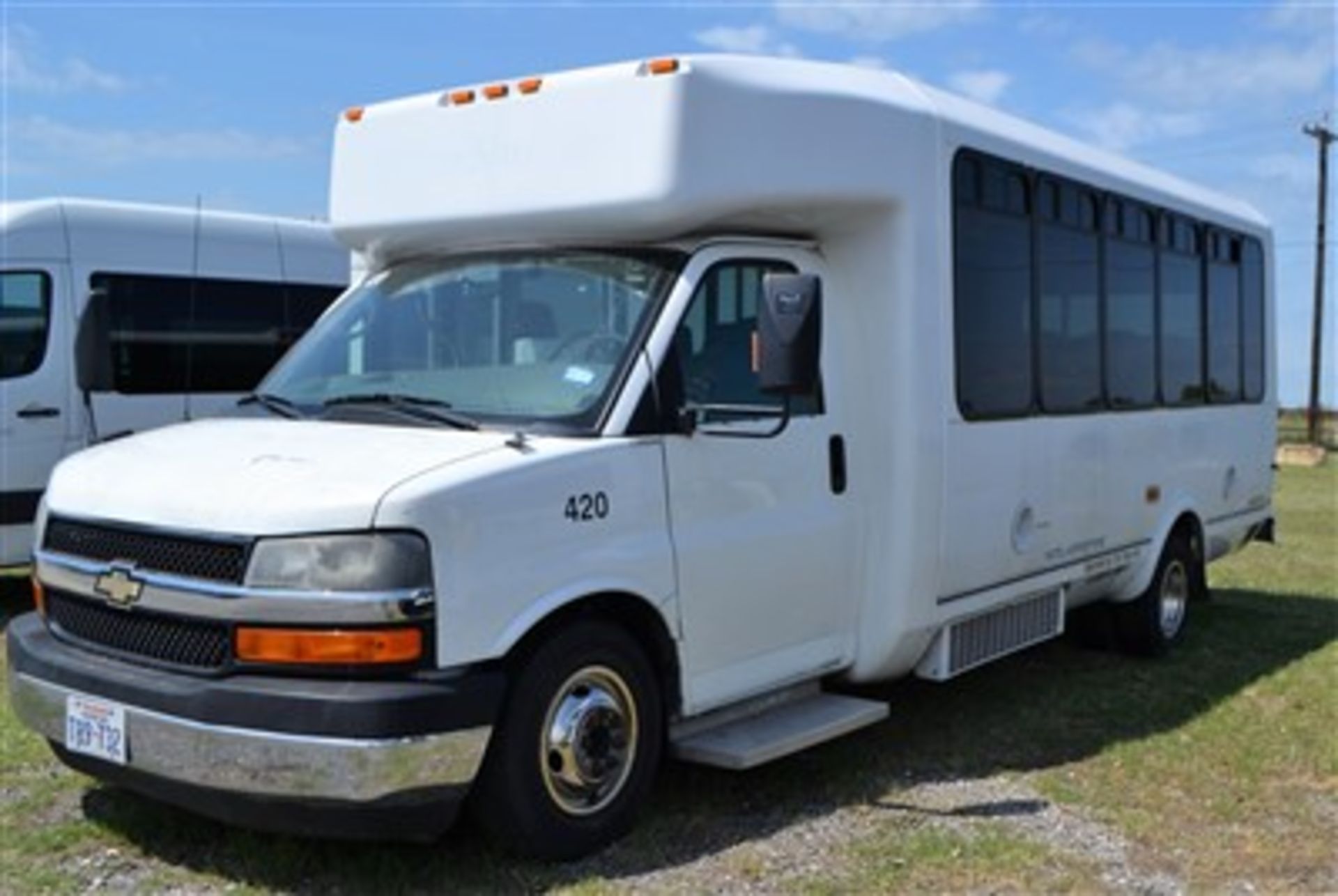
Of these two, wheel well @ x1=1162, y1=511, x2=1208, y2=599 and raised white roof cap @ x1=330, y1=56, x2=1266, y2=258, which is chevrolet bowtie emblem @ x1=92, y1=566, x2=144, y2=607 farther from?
wheel well @ x1=1162, y1=511, x2=1208, y2=599

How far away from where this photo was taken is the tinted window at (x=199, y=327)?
10.5 meters

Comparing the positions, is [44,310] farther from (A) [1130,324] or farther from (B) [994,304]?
(A) [1130,324]

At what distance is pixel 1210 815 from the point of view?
5684 millimetres

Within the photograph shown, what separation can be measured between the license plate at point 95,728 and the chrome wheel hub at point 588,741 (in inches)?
51.4

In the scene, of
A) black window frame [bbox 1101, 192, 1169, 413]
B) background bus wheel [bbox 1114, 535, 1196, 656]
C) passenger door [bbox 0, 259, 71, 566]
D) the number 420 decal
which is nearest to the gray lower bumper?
the number 420 decal

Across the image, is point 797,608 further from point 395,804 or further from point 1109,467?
point 1109,467

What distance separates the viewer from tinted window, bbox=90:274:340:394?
10.5 metres

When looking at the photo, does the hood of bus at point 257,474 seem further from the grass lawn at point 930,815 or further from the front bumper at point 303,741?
the grass lawn at point 930,815

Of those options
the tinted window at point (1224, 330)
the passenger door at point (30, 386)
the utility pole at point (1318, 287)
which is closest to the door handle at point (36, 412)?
the passenger door at point (30, 386)

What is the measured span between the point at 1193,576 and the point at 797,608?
4471mm

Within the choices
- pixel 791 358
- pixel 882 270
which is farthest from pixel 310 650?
pixel 882 270

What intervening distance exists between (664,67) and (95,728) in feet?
9.63

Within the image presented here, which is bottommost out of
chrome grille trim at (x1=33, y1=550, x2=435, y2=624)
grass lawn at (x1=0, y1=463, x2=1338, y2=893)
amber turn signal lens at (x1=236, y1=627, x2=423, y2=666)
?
grass lawn at (x1=0, y1=463, x2=1338, y2=893)

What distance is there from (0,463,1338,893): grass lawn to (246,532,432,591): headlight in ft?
3.54
